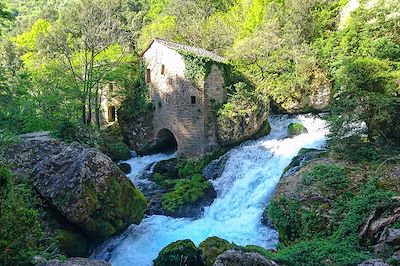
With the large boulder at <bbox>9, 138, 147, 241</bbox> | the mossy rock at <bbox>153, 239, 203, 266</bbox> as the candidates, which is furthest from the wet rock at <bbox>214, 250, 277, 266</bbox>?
the large boulder at <bbox>9, 138, 147, 241</bbox>

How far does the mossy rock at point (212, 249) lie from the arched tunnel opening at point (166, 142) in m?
12.2

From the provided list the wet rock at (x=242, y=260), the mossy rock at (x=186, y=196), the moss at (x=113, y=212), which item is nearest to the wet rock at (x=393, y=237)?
the wet rock at (x=242, y=260)

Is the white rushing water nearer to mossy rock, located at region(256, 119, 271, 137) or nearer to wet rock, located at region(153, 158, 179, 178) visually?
mossy rock, located at region(256, 119, 271, 137)

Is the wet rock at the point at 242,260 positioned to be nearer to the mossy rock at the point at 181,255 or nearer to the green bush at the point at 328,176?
the mossy rock at the point at 181,255

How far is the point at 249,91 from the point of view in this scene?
67.2 feet

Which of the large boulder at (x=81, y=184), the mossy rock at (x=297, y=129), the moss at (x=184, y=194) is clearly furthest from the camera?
the mossy rock at (x=297, y=129)

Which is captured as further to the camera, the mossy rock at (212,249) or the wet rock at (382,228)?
the mossy rock at (212,249)

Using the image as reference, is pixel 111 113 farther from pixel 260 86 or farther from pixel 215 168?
pixel 260 86

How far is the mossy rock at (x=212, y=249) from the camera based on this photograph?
9914 millimetres

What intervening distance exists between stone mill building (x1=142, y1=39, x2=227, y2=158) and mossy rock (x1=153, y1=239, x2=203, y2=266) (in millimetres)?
9643

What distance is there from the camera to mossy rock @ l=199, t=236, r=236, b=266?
991 cm

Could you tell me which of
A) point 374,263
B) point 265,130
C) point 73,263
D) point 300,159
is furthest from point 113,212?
point 265,130

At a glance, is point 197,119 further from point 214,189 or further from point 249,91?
point 214,189

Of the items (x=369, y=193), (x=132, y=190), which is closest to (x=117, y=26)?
(x=132, y=190)
